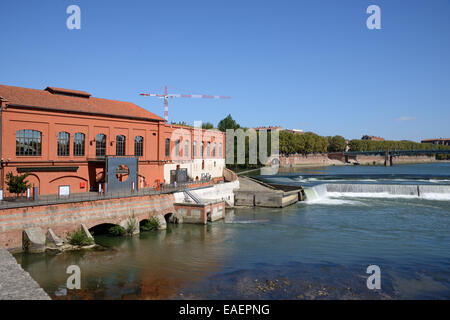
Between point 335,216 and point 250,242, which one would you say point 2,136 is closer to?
point 250,242

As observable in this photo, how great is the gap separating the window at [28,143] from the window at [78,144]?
3.34 metres

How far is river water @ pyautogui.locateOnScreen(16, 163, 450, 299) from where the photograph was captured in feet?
60.6

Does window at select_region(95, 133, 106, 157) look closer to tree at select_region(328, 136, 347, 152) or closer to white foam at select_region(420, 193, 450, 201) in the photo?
white foam at select_region(420, 193, 450, 201)

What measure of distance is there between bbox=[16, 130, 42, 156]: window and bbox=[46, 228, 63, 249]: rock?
959cm

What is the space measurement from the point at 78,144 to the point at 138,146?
24.3 ft

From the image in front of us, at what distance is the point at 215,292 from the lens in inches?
718

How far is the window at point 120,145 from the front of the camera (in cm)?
3844

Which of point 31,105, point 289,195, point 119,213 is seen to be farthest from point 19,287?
point 289,195

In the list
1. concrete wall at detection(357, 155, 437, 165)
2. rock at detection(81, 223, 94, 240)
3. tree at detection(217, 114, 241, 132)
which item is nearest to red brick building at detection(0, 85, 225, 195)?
rock at detection(81, 223, 94, 240)

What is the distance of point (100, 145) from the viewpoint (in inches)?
1446

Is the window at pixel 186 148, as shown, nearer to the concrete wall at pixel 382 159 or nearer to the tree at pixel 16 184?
the tree at pixel 16 184

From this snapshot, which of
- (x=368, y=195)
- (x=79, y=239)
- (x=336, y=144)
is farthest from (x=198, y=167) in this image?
(x=336, y=144)

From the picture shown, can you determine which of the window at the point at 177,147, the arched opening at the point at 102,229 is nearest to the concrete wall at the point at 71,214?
the arched opening at the point at 102,229

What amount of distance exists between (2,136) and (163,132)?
58.7 feet
